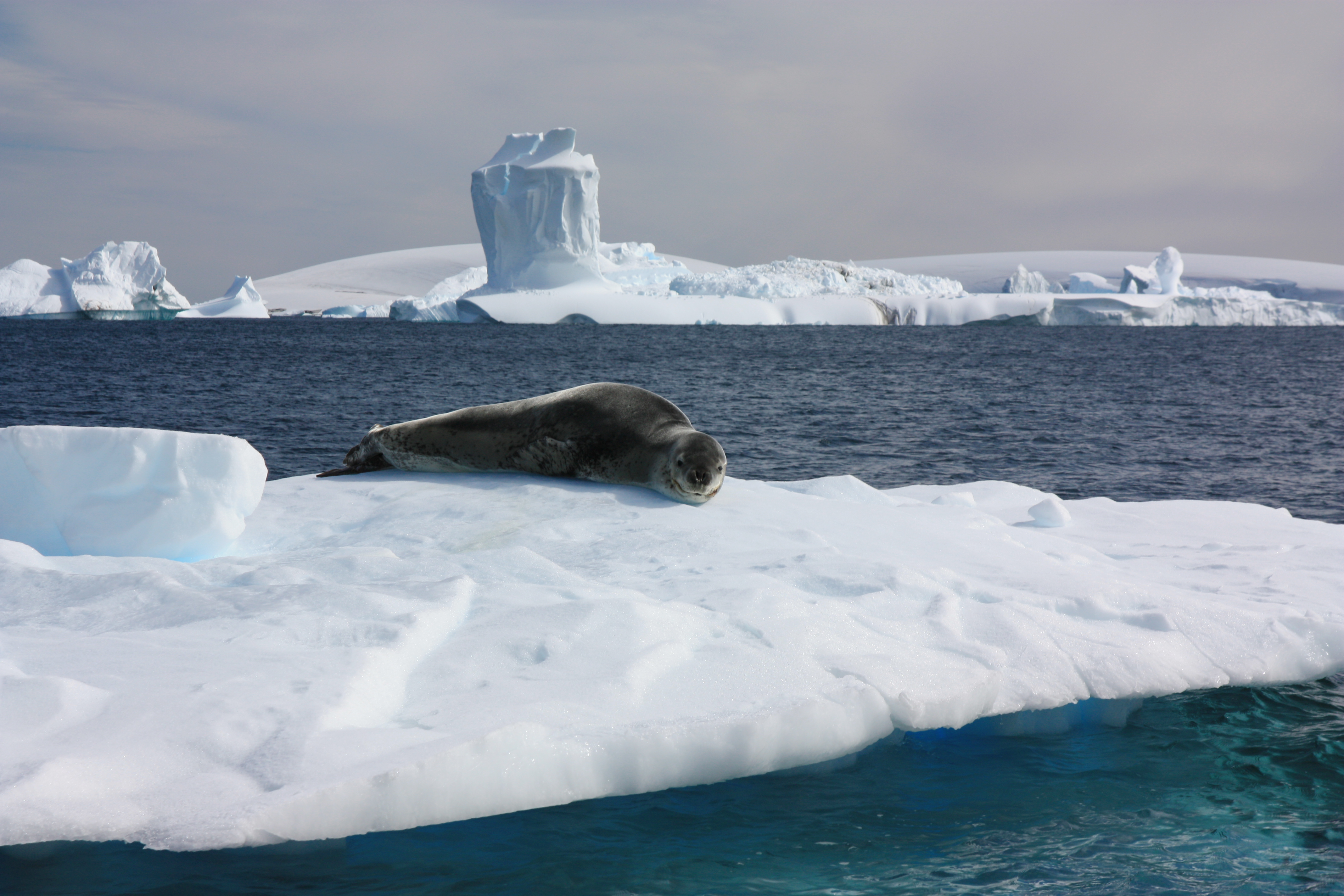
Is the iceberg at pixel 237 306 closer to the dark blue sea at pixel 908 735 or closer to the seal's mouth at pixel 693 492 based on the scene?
the dark blue sea at pixel 908 735

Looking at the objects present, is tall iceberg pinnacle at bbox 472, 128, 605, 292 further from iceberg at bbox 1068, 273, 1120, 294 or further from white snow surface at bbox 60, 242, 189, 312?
iceberg at bbox 1068, 273, 1120, 294

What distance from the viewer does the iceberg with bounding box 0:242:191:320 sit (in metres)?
49.1

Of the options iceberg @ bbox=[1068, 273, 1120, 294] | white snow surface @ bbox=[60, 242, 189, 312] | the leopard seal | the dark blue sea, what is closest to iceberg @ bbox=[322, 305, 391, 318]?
white snow surface @ bbox=[60, 242, 189, 312]

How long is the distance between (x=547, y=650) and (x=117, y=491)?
7.80 ft

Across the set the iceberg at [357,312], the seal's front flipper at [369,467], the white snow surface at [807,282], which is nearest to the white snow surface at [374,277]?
the iceberg at [357,312]

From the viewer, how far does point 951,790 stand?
263cm

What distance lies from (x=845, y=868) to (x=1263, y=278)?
84.6 meters

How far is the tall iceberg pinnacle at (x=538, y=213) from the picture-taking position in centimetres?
4388

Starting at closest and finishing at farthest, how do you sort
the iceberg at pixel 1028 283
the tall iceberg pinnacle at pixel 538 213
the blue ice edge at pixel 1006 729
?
the blue ice edge at pixel 1006 729, the tall iceberg pinnacle at pixel 538 213, the iceberg at pixel 1028 283

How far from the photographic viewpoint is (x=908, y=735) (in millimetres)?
2918

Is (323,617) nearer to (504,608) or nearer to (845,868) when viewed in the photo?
(504,608)

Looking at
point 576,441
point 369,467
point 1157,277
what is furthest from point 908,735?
point 1157,277

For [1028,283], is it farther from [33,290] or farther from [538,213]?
[33,290]

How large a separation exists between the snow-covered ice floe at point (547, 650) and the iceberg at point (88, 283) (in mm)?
53097
